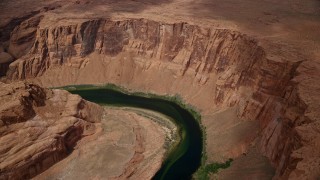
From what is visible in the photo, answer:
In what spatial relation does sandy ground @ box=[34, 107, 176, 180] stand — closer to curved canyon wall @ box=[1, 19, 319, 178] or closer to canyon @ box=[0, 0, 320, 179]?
canyon @ box=[0, 0, 320, 179]

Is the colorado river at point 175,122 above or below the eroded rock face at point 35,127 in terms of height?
below

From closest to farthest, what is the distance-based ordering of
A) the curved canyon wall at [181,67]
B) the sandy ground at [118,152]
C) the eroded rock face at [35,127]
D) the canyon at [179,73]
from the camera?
1. the eroded rock face at [35,127]
2. the canyon at [179,73]
3. the sandy ground at [118,152]
4. the curved canyon wall at [181,67]

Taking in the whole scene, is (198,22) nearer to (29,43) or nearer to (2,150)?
(29,43)

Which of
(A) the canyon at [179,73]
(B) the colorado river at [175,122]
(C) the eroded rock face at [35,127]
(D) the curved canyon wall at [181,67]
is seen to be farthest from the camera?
(B) the colorado river at [175,122]

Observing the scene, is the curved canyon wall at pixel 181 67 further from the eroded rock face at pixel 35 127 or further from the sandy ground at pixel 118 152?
the eroded rock face at pixel 35 127

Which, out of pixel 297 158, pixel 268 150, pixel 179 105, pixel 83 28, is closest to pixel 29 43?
pixel 83 28

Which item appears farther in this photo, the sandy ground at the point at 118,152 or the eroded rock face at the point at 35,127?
the sandy ground at the point at 118,152

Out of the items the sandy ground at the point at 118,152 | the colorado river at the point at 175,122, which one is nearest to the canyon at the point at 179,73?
the sandy ground at the point at 118,152

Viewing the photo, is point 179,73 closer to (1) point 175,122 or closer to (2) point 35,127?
(1) point 175,122
